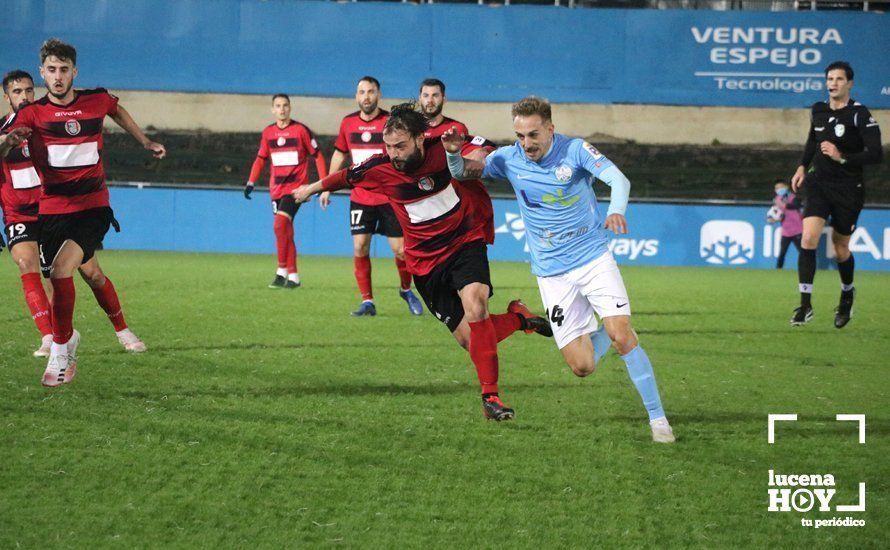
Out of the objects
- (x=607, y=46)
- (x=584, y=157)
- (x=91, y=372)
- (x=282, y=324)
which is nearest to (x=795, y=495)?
(x=584, y=157)

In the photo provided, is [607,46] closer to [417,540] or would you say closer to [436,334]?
[436,334]

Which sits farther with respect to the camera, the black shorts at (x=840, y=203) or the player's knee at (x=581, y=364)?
the black shorts at (x=840, y=203)

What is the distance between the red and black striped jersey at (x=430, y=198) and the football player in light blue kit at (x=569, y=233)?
31cm

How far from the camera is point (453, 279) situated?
630 centimetres

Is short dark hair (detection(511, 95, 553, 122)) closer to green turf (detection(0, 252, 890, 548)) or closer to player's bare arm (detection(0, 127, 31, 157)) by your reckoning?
green turf (detection(0, 252, 890, 548))

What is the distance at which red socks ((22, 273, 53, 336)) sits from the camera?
26.3 ft

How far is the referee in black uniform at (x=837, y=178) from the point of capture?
10.2 metres

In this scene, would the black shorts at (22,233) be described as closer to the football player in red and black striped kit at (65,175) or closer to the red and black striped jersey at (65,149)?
the football player in red and black striped kit at (65,175)

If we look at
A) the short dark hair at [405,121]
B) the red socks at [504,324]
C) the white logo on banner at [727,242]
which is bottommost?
the white logo on banner at [727,242]

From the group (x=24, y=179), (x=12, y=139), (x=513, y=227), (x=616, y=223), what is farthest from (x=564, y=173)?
(x=513, y=227)

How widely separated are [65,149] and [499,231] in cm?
1459

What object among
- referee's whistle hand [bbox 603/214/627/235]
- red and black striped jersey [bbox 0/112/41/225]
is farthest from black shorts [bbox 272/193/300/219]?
referee's whistle hand [bbox 603/214/627/235]

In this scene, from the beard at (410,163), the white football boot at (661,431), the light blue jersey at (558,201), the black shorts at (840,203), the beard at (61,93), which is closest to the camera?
the white football boot at (661,431)

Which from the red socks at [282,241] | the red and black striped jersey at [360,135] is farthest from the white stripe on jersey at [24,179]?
the red socks at [282,241]
